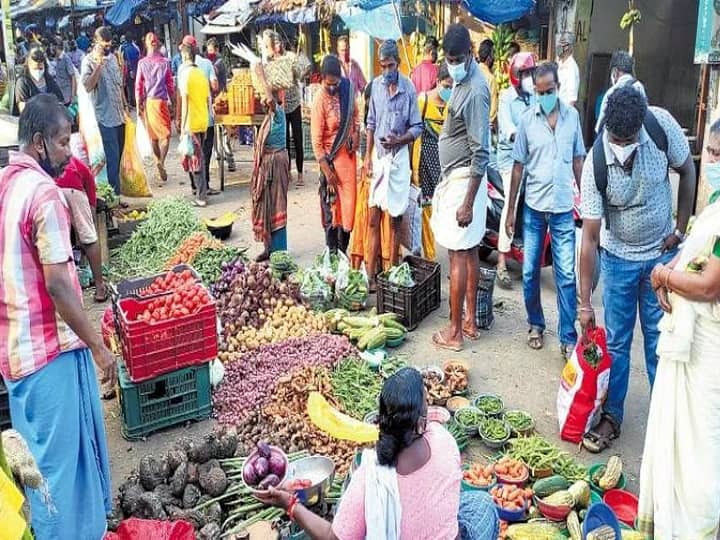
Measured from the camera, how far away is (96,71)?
9367mm

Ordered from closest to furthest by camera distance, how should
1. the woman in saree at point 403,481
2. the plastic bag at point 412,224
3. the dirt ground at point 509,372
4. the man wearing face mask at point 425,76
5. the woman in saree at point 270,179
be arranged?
the woman in saree at point 403,481 → the dirt ground at point 509,372 → the plastic bag at point 412,224 → the woman in saree at point 270,179 → the man wearing face mask at point 425,76

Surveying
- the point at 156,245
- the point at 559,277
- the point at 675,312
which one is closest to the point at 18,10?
the point at 156,245

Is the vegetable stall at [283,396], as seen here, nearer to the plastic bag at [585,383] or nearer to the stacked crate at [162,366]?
the stacked crate at [162,366]

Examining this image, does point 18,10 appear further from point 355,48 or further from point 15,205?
point 15,205

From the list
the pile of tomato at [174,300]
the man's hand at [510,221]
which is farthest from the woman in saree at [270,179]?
the man's hand at [510,221]

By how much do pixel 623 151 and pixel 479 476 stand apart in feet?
6.53

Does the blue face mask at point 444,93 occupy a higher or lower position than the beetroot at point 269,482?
higher

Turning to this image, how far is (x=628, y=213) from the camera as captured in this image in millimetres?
4215

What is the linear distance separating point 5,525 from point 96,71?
858 centimetres

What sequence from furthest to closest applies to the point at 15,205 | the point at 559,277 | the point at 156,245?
the point at 156,245 < the point at 559,277 < the point at 15,205

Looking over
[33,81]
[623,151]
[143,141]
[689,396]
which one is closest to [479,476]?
[689,396]

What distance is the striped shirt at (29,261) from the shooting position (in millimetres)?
3043

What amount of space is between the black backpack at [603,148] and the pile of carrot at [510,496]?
174cm

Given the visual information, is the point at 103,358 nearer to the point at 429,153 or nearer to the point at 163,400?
the point at 163,400
